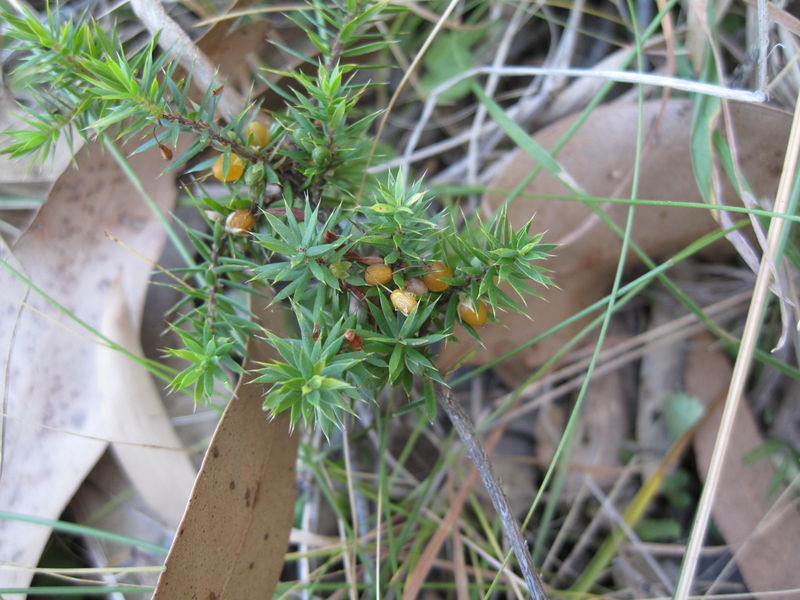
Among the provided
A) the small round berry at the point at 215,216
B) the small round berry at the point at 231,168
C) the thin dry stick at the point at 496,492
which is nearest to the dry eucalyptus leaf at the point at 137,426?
the small round berry at the point at 215,216

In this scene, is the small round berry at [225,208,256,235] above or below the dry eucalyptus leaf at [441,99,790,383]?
above

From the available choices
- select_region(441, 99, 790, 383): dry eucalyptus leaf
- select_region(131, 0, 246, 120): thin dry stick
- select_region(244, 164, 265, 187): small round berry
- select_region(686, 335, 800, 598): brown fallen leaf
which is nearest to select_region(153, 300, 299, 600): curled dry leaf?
select_region(244, 164, 265, 187): small round berry

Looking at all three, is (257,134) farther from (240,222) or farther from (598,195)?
(598,195)

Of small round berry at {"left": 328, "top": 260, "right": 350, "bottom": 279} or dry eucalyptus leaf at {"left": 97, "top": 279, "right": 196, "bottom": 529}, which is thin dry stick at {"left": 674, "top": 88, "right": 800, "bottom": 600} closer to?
small round berry at {"left": 328, "top": 260, "right": 350, "bottom": 279}

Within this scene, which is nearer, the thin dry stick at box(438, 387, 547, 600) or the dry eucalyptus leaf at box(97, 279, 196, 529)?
the thin dry stick at box(438, 387, 547, 600)

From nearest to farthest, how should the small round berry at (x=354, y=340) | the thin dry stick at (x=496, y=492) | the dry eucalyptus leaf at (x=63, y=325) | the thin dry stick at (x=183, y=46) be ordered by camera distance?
1. the small round berry at (x=354, y=340)
2. the thin dry stick at (x=496, y=492)
3. the thin dry stick at (x=183, y=46)
4. the dry eucalyptus leaf at (x=63, y=325)

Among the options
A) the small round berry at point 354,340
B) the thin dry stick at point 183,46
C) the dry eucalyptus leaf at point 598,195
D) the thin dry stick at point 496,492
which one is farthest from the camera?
the dry eucalyptus leaf at point 598,195

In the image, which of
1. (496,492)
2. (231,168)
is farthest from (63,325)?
(496,492)

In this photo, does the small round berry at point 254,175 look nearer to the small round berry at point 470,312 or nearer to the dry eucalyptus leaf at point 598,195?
the small round berry at point 470,312
